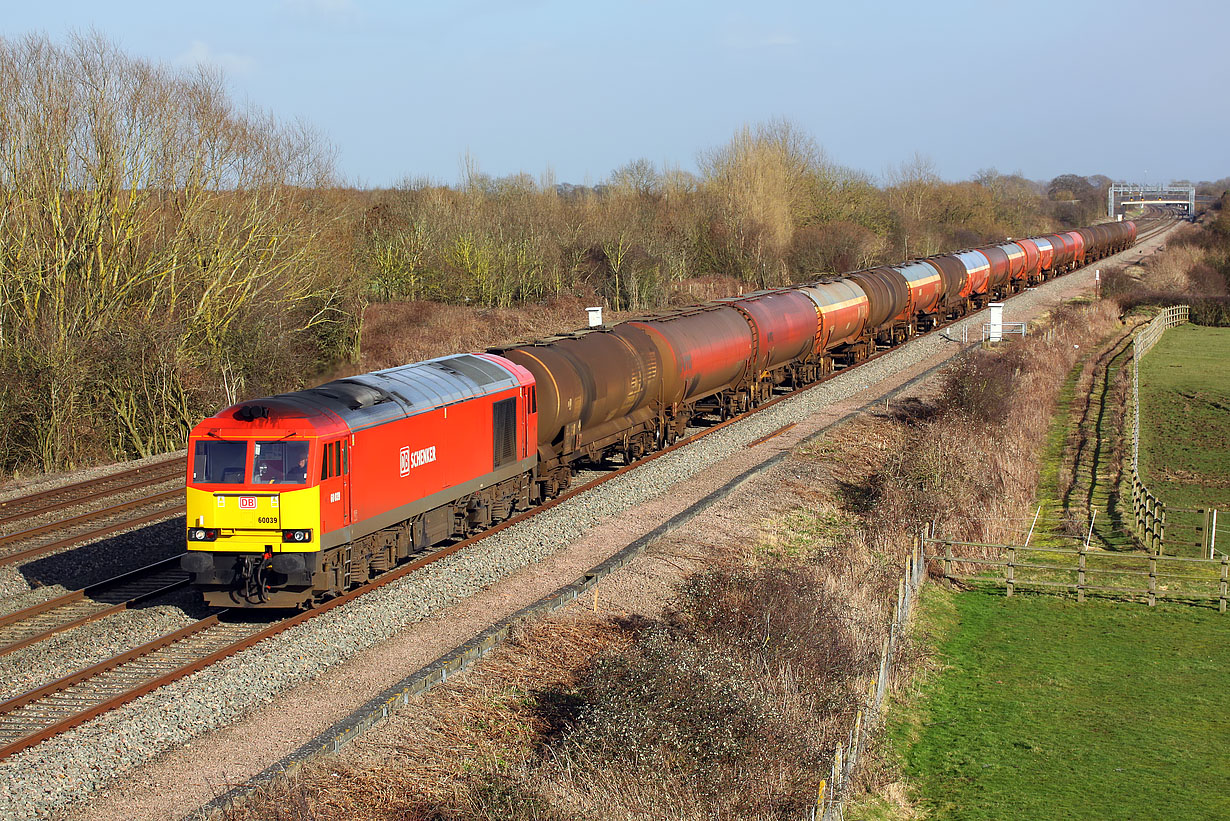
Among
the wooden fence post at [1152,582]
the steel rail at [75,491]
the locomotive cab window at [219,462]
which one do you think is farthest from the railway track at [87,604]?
the wooden fence post at [1152,582]

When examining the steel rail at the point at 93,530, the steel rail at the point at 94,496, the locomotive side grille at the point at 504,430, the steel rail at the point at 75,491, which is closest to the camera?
the steel rail at the point at 93,530

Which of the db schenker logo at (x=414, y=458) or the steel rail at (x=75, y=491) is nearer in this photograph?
the db schenker logo at (x=414, y=458)

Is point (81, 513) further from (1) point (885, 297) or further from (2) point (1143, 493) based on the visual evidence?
(1) point (885, 297)

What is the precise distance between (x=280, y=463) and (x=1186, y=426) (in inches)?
1423

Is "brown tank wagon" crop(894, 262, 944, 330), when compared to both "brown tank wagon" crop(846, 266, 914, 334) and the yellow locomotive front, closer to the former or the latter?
"brown tank wagon" crop(846, 266, 914, 334)

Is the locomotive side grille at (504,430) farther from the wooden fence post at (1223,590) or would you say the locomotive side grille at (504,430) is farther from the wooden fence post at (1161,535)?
the wooden fence post at (1161,535)

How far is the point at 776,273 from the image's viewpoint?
7088cm

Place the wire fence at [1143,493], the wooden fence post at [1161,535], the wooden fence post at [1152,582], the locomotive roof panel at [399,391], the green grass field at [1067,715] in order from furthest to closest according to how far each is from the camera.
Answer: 1. the wire fence at [1143,493]
2. the wooden fence post at [1161,535]
3. the wooden fence post at [1152,582]
4. the locomotive roof panel at [399,391]
5. the green grass field at [1067,715]

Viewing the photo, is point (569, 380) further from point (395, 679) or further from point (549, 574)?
point (395, 679)

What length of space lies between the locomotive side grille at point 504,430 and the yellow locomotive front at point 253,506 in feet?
18.5

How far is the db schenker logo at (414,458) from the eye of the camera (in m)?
18.0

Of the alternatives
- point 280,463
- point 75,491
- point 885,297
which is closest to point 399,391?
point 280,463

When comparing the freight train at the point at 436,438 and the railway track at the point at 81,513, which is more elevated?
the freight train at the point at 436,438

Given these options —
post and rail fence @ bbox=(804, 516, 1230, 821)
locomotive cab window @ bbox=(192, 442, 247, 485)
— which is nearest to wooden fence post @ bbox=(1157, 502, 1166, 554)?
post and rail fence @ bbox=(804, 516, 1230, 821)
